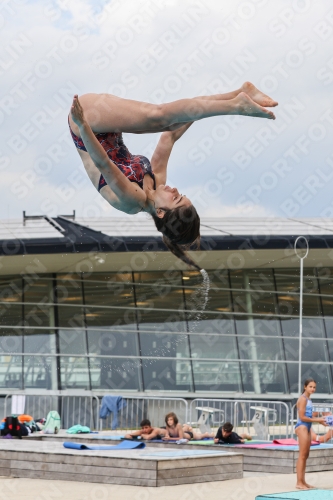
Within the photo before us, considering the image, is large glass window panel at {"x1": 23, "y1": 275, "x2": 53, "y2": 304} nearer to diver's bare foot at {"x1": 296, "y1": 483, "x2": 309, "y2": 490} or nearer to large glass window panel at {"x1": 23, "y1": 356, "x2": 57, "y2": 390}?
large glass window panel at {"x1": 23, "y1": 356, "x2": 57, "y2": 390}

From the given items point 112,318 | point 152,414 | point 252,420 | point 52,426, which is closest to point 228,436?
point 252,420

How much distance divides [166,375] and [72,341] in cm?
351

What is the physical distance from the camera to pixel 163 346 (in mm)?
27703

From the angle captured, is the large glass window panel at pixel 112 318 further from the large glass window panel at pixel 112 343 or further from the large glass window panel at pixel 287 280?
the large glass window panel at pixel 287 280

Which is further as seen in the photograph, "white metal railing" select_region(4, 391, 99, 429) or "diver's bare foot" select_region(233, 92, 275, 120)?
"white metal railing" select_region(4, 391, 99, 429)

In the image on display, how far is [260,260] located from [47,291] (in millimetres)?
7743

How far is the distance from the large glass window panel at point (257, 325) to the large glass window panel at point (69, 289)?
5.93 metres

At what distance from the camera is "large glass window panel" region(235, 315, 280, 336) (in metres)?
28.7

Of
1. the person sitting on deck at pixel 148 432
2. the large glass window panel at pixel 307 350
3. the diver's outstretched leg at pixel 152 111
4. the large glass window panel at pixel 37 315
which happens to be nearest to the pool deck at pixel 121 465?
the person sitting on deck at pixel 148 432

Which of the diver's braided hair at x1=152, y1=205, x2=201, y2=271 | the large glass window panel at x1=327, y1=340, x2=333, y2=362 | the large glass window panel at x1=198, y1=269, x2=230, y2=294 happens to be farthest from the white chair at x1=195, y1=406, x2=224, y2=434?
the diver's braided hair at x1=152, y1=205, x2=201, y2=271

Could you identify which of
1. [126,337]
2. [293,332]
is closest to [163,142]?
[126,337]

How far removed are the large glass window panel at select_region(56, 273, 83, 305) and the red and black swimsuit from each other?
21875 mm

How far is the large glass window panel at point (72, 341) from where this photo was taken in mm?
27047

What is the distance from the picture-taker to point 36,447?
13711mm
